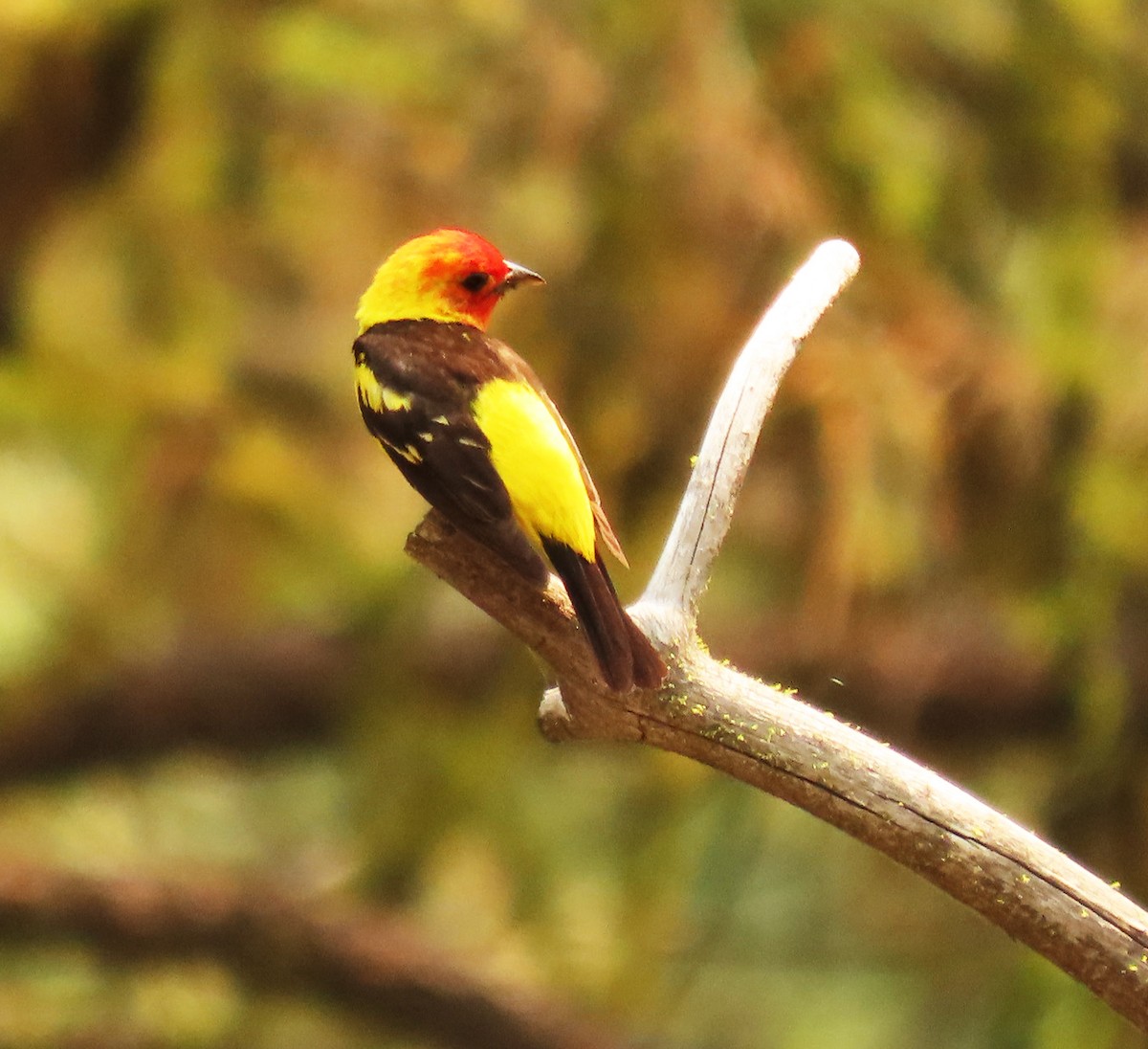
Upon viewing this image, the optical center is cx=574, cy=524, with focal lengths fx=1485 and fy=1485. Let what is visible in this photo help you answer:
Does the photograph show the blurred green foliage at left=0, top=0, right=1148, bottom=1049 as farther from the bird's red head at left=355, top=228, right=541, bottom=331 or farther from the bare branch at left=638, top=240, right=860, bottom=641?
the bare branch at left=638, top=240, right=860, bottom=641

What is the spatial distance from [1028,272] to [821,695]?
53.2 inches

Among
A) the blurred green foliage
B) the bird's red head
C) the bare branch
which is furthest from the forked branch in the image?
the blurred green foliage

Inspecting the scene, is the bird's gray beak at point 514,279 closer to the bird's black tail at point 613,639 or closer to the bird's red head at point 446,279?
the bird's red head at point 446,279

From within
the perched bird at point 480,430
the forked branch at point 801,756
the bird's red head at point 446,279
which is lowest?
the forked branch at point 801,756

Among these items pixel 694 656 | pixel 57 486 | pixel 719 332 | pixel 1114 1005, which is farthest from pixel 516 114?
pixel 1114 1005

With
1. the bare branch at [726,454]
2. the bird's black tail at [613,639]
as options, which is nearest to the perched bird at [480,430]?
the bird's black tail at [613,639]

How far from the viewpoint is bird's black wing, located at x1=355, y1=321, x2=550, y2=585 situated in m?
2.09

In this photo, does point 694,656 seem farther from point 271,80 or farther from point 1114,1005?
point 271,80

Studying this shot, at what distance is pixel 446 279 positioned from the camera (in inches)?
105

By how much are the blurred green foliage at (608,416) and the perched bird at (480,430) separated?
4.46ft

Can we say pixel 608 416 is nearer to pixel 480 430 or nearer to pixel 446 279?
pixel 446 279

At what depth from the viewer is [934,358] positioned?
416 centimetres

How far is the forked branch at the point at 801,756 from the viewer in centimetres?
188

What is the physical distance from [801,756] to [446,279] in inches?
46.6
